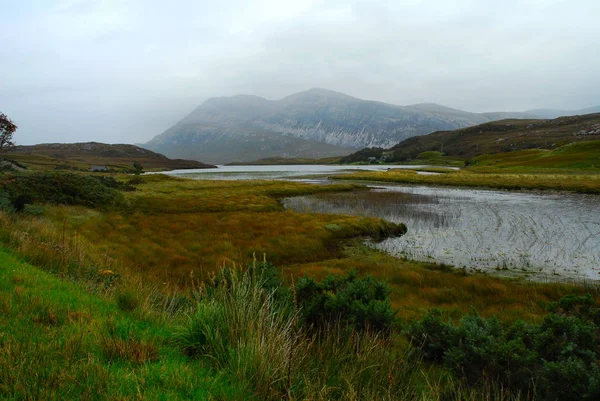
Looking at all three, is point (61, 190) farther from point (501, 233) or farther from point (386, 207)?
point (501, 233)

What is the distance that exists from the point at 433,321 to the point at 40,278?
9037mm

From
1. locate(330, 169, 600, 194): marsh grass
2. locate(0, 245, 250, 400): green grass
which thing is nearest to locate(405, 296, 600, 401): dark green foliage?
locate(0, 245, 250, 400): green grass

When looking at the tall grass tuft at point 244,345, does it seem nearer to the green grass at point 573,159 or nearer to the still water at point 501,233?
the still water at point 501,233

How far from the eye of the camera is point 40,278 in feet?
24.9

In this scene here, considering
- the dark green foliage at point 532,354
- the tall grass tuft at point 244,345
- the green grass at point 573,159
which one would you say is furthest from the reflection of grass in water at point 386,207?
the green grass at point 573,159

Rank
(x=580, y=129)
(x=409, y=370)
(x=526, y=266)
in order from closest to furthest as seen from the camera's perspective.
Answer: (x=409, y=370), (x=526, y=266), (x=580, y=129)

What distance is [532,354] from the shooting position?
5660mm

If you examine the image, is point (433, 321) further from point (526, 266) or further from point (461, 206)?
point (461, 206)

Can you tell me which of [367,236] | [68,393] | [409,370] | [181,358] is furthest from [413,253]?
[68,393]

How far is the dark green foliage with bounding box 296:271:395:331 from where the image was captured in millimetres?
7684

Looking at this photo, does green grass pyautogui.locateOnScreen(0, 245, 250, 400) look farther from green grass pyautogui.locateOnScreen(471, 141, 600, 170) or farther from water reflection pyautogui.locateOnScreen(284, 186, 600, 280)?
Answer: green grass pyautogui.locateOnScreen(471, 141, 600, 170)

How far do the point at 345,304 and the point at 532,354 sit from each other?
3736 millimetres

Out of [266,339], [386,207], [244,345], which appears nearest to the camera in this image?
[244,345]

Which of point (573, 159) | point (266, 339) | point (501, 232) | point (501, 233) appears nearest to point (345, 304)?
point (266, 339)
